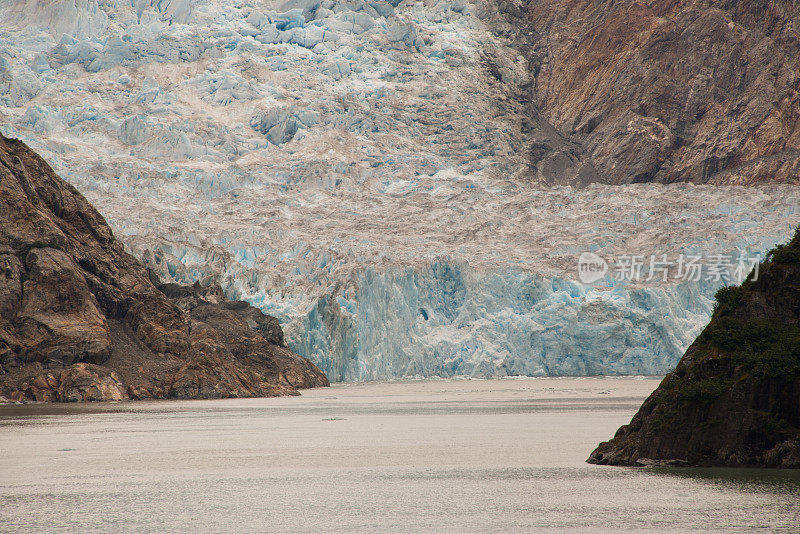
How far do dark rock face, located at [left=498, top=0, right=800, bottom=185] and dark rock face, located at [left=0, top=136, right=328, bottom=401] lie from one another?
6400cm

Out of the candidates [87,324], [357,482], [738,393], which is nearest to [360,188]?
[87,324]

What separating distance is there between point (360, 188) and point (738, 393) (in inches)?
2760

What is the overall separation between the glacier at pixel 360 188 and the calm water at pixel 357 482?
103ft

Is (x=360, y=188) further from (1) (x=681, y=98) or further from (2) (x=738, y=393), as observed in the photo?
(2) (x=738, y=393)

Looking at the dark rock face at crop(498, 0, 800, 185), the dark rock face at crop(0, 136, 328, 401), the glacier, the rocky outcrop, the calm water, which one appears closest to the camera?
the calm water

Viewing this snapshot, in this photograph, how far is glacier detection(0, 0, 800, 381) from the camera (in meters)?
53.6

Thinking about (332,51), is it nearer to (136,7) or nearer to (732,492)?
(136,7)

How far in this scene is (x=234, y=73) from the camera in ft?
306

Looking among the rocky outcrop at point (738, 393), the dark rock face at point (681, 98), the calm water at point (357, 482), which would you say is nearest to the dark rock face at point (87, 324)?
the calm water at point (357, 482)

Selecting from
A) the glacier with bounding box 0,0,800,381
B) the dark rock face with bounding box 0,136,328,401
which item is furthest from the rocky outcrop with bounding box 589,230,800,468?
the glacier with bounding box 0,0,800,381

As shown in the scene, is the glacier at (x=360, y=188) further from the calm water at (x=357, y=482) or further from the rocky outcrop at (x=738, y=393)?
the rocky outcrop at (x=738, y=393)

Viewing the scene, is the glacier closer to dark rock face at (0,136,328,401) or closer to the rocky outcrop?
dark rock face at (0,136,328,401)

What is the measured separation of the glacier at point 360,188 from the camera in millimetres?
53594

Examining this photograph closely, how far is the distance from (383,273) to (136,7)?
65.1 m
